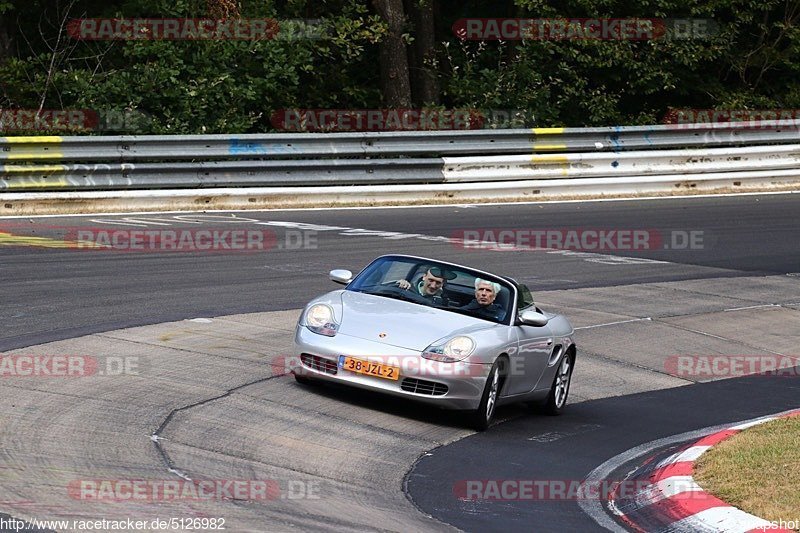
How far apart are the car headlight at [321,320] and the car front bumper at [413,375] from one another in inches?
7.7

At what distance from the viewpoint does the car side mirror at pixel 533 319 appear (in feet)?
34.5

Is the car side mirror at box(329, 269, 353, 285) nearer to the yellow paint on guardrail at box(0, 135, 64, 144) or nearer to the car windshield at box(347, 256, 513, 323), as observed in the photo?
the car windshield at box(347, 256, 513, 323)

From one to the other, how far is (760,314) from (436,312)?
7005 millimetres

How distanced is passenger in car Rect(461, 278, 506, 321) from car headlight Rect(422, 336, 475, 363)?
78cm

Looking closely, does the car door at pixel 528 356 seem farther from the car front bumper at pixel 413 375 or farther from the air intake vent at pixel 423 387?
the air intake vent at pixel 423 387

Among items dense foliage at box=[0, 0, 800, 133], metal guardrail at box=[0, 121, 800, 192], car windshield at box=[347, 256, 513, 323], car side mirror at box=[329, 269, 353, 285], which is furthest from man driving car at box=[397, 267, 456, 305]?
dense foliage at box=[0, 0, 800, 133]

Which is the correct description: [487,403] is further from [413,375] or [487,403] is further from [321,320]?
[321,320]

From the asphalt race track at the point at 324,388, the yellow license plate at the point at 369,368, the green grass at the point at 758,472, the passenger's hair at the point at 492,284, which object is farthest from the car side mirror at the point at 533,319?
the green grass at the point at 758,472

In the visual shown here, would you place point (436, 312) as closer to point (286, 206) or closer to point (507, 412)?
point (507, 412)

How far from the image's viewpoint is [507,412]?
11.3 metres

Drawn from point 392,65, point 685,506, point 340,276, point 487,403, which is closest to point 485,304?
point 487,403

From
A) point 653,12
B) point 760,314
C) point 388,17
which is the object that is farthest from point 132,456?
point 653,12

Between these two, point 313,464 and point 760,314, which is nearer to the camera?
point 313,464

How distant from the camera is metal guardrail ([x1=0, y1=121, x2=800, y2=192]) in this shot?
19266 mm
